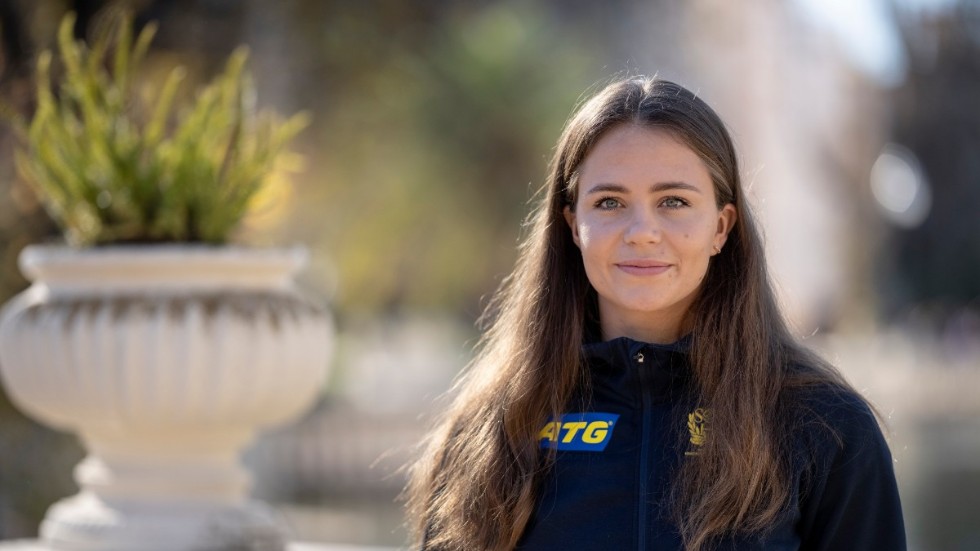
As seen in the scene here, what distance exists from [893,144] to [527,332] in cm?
4753

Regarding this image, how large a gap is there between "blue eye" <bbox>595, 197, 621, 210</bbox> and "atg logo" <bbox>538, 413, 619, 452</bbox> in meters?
0.35

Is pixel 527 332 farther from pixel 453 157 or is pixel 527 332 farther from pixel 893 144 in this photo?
pixel 893 144

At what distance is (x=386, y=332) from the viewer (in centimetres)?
2931

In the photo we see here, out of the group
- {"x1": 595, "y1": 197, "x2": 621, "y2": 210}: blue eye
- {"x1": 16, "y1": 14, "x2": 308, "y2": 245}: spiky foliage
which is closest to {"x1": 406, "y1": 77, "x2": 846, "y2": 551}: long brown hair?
{"x1": 595, "y1": 197, "x2": 621, "y2": 210}: blue eye

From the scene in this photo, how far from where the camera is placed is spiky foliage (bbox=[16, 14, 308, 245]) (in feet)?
14.4

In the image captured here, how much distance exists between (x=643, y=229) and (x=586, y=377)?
29 centimetres

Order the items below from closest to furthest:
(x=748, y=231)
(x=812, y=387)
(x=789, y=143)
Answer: (x=812, y=387) < (x=748, y=231) < (x=789, y=143)

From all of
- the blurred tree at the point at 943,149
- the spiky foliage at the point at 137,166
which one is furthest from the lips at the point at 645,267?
the blurred tree at the point at 943,149

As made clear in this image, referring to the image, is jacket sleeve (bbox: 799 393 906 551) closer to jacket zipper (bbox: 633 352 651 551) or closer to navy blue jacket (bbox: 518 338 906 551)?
navy blue jacket (bbox: 518 338 906 551)

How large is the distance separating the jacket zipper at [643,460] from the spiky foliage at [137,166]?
95.3 inches

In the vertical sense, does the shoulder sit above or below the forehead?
below

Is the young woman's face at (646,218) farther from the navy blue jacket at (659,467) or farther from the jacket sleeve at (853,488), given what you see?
the jacket sleeve at (853,488)

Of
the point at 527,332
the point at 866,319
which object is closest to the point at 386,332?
the point at 866,319

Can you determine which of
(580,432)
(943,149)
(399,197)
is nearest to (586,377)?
(580,432)
